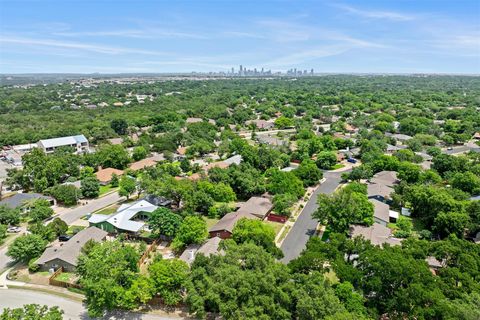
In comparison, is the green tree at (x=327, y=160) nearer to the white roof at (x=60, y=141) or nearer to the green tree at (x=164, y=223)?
the green tree at (x=164, y=223)

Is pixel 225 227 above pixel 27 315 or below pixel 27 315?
below

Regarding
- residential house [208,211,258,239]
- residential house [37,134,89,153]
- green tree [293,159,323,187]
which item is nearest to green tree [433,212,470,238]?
green tree [293,159,323,187]

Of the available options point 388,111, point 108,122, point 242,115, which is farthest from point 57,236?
point 388,111

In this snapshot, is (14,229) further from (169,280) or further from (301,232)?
(301,232)

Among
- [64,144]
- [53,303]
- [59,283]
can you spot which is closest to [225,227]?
[59,283]

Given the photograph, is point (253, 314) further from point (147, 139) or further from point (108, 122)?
point (108, 122)

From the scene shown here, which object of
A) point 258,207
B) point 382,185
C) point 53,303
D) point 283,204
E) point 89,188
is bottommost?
point 53,303

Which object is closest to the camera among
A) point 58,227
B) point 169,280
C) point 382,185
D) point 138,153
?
point 169,280

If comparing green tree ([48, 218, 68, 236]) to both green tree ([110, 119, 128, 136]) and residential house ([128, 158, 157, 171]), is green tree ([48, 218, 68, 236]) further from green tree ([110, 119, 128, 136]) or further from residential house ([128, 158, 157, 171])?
green tree ([110, 119, 128, 136])
